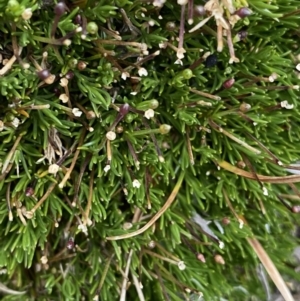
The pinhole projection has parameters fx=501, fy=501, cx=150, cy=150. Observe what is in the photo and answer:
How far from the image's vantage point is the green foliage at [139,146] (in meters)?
0.87

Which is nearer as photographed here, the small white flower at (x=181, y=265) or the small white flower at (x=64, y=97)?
the small white flower at (x=64, y=97)

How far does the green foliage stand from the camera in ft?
2.87

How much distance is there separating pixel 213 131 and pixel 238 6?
0.87 feet

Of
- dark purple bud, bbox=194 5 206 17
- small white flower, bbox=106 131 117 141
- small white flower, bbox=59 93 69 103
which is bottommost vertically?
small white flower, bbox=106 131 117 141

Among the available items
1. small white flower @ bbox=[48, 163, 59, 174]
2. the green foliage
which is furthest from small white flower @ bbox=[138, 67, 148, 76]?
small white flower @ bbox=[48, 163, 59, 174]

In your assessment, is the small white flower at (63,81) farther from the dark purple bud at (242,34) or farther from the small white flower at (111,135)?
the dark purple bud at (242,34)

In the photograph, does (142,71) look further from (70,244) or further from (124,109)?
(70,244)

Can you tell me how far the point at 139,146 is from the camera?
0.95 m

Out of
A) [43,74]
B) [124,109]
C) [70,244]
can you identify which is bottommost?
[70,244]

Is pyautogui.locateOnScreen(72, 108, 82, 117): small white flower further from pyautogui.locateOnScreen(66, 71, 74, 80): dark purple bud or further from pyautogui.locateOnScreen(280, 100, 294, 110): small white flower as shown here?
pyautogui.locateOnScreen(280, 100, 294, 110): small white flower

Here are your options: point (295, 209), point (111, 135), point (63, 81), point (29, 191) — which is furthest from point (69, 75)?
point (295, 209)

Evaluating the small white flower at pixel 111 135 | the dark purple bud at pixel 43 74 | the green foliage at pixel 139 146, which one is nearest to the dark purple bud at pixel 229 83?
the green foliage at pixel 139 146

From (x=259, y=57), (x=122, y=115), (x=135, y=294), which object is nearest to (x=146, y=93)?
(x=122, y=115)

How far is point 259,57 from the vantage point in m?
0.97
